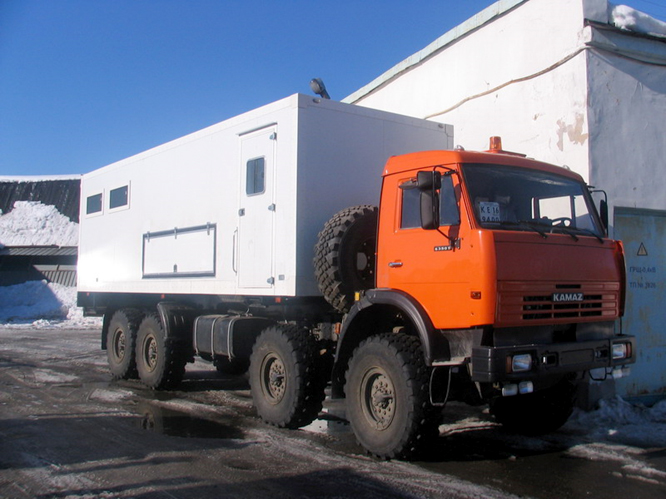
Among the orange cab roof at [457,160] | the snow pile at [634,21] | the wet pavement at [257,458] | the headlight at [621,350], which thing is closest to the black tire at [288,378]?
the wet pavement at [257,458]

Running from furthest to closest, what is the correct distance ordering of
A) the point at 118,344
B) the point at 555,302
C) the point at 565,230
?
1. the point at 118,344
2. the point at 565,230
3. the point at 555,302

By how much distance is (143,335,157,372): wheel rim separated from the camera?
10.2m

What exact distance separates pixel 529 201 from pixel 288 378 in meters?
3.24

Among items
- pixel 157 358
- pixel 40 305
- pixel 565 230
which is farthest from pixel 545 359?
pixel 40 305

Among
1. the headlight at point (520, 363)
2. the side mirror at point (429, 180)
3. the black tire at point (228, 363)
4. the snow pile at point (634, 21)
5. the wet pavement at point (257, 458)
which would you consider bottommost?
the wet pavement at point (257, 458)

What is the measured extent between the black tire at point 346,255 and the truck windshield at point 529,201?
57.4 inches

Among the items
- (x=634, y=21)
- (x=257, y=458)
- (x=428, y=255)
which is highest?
(x=634, y=21)

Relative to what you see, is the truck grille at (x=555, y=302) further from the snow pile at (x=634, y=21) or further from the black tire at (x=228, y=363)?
the snow pile at (x=634, y=21)

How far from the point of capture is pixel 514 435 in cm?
713

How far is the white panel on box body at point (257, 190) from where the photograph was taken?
7.36m

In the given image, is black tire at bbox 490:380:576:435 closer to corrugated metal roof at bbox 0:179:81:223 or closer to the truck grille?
the truck grille

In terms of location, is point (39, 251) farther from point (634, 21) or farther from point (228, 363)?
point (634, 21)

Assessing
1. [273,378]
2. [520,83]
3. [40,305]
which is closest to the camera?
[273,378]

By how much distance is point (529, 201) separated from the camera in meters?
6.12
